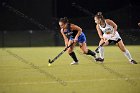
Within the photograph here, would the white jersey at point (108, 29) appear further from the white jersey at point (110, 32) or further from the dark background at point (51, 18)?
the dark background at point (51, 18)

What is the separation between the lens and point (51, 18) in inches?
1142

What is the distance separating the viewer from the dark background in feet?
90.5

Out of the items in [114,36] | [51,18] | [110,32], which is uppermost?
[51,18]

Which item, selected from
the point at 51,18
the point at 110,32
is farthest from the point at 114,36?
the point at 51,18

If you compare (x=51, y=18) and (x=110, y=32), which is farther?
(x=51, y=18)

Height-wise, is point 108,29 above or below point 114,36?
above

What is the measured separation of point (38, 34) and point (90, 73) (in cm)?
1799

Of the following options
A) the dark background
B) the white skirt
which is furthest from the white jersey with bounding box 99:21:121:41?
the dark background

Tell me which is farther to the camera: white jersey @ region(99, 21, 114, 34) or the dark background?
the dark background

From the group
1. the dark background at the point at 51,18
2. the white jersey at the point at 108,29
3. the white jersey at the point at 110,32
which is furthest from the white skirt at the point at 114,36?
the dark background at the point at 51,18

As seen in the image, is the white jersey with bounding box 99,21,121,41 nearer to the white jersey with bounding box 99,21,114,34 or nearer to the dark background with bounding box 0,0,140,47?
the white jersey with bounding box 99,21,114,34

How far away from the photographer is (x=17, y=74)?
35.5 feet

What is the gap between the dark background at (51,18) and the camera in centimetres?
2759

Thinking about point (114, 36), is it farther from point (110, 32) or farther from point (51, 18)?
point (51, 18)
